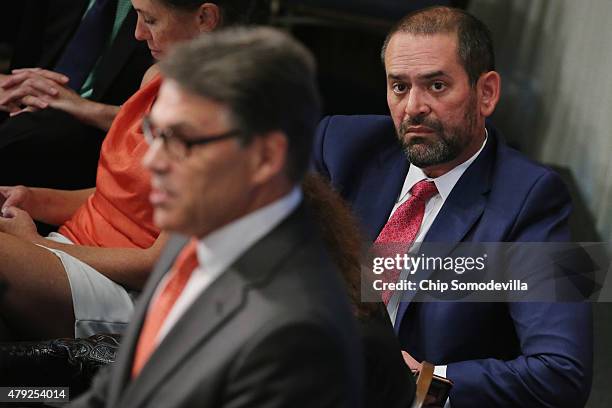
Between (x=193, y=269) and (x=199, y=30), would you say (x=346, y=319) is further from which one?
(x=199, y=30)

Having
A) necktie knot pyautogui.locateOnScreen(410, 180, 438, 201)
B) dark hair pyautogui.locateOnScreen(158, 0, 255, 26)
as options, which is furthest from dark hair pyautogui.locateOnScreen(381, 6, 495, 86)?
dark hair pyautogui.locateOnScreen(158, 0, 255, 26)

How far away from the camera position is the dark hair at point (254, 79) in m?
1.17

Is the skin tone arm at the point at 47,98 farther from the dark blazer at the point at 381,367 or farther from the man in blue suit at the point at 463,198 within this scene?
the dark blazer at the point at 381,367

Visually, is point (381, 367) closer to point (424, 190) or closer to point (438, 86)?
point (424, 190)

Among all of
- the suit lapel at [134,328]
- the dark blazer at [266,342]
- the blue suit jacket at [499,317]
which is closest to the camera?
the dark blazer at [266,342]

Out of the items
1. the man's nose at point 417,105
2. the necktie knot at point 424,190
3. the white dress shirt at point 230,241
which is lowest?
the necktie knot at point 424,190

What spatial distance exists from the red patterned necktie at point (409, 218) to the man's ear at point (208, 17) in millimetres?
640

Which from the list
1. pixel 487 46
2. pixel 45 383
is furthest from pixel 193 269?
pixel 487 46

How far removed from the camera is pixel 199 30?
2.61 meters

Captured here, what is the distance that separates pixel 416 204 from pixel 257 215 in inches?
47.9

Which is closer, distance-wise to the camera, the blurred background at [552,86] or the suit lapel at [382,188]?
the suit lapel at [382,188]

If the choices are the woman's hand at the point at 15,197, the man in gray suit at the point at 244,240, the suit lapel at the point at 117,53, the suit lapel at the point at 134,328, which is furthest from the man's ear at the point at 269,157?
the suit lapel at the point at 117,53

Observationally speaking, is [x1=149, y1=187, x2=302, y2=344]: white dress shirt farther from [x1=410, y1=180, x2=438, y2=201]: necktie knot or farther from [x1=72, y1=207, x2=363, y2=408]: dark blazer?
[x1=410, y1=180, x2=438, y2=201]: necktie knot

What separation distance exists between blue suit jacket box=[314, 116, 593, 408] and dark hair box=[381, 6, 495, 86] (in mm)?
172
